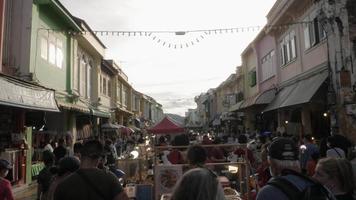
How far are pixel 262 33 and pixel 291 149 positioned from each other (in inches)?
839

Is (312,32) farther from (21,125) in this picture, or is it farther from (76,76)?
(76,76)

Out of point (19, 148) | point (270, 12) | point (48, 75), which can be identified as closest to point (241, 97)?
point (270, 12)

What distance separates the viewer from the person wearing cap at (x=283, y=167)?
2.72 m

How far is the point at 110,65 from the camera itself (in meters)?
30.5

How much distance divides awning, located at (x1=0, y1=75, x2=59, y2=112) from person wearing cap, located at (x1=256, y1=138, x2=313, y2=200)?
28.1 ft

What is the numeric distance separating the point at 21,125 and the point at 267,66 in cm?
1530

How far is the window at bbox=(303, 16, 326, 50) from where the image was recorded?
14.7 metres

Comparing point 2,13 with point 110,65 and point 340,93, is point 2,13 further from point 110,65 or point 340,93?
point 110,65

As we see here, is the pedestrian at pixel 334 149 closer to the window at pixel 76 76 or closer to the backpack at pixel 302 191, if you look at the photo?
the backpack at pixel 302 191

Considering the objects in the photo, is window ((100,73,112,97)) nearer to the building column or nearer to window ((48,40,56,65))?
window ((48,40,56,65))

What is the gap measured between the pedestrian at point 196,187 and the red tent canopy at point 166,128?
13.4 m

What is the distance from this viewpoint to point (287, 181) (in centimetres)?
275

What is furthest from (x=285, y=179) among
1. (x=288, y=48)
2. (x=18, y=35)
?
(x=288, y=48)

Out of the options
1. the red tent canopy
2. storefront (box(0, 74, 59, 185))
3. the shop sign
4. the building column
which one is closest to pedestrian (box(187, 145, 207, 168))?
storefront (box(0, 74, 59, 185))
